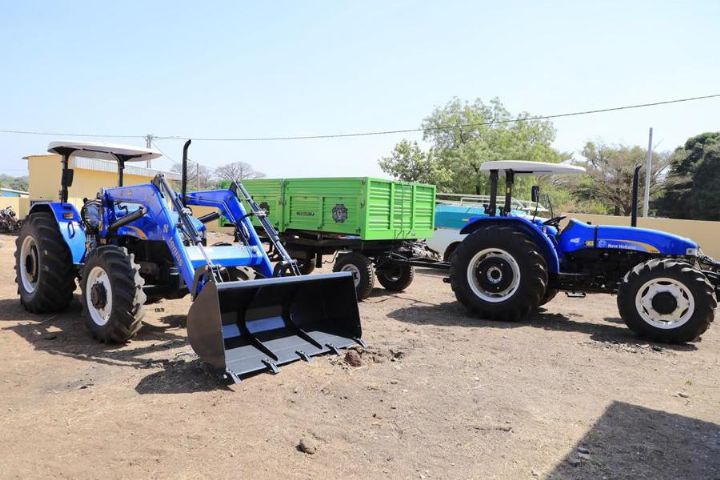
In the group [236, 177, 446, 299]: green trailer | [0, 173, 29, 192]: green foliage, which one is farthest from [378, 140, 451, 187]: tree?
[0, 173, 29, 192]: green foliage

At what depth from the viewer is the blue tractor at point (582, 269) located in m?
6.08

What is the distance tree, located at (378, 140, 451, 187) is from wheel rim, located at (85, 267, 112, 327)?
2263 centimetres

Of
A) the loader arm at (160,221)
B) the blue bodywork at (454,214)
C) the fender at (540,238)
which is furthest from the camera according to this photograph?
the blue bodywork at (454,214)

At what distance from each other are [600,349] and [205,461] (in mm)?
4532

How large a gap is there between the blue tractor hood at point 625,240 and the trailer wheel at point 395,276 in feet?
9.64

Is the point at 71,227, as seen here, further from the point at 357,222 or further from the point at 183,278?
the point at 357,222

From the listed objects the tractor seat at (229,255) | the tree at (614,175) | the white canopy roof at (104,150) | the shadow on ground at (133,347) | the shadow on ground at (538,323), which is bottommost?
the shadow on ground at (133,347)

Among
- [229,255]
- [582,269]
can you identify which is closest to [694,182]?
[582,269]

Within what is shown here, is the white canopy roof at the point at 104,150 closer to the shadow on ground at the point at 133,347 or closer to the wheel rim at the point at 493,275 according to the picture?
the shadow on ground at the point at 133,347

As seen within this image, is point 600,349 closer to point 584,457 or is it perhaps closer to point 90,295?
point 584,457

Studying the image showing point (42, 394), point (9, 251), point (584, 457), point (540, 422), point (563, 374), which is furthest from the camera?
point (9, 251)

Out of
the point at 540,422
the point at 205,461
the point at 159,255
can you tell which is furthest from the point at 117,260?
the point at 540,422

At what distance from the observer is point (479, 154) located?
87.9ft

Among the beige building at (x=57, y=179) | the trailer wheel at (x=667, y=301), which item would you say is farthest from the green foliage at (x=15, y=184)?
the trailer wheel at (x=667, y=301)
